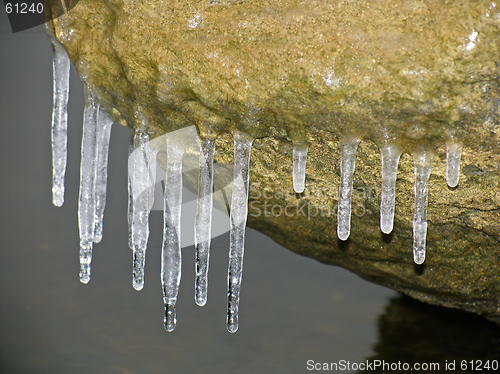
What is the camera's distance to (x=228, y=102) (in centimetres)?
193

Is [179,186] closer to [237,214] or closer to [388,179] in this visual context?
[237,214]

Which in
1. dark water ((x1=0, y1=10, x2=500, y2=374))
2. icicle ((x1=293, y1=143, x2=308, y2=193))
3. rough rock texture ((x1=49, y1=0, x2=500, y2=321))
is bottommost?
dark water ((x1=0, y1=10, x2=500, y2=374))

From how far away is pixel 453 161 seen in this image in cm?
189

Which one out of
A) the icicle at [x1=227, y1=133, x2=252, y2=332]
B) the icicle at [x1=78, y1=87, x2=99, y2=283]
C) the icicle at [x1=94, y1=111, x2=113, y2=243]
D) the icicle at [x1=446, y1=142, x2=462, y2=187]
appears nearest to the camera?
the icicle at [x1=446, y1=142, x2=462, y2=187]

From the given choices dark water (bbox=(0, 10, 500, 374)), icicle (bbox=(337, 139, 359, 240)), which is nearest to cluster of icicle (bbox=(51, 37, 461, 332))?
icicle (bbox=(337, 139, 359, 240))

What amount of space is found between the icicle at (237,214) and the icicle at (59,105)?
2.74ft

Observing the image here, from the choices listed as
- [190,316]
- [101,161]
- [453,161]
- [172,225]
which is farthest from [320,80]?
[190,316]

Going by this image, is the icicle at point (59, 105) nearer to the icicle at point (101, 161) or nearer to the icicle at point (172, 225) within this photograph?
the icicle at point (101, 161)

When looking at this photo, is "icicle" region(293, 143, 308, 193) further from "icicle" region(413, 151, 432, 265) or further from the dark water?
the dark water

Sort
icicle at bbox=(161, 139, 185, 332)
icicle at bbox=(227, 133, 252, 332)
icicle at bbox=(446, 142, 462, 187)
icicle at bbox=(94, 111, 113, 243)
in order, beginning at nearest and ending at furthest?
icicle at bbox=(446, 142, 462, 187), icicle at bbox=(227, 133, 252, 332), icicle at bbox=(161, 139, 185, 332), icicle at bbox=(94, 111, 113, 243)

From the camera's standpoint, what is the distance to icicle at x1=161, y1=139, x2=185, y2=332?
2.23m

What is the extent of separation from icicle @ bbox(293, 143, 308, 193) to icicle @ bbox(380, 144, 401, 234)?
288 millimetres

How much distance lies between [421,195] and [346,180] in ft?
0.90

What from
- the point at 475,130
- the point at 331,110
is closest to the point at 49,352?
the point at 331,110
